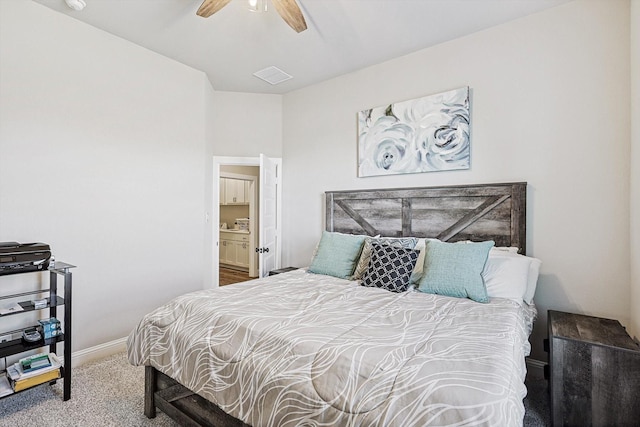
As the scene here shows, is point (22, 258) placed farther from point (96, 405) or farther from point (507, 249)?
point (507, 249)

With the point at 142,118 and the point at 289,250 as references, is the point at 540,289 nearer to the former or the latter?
the point at 289,250

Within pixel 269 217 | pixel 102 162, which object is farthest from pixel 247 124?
pixel 102 162

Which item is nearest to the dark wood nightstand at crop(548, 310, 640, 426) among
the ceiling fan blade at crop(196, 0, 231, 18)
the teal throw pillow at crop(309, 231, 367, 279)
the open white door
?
the teal throw pillow at crop(309, 231, 367, 279)

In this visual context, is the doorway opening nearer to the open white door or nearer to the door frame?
the door frame

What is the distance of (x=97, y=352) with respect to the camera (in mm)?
2797

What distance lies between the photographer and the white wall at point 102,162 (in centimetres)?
238

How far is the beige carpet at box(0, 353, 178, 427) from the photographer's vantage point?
1935mm

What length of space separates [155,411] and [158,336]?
1.68 ft

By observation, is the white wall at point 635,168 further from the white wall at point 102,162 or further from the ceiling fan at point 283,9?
the white wall at point 102,162

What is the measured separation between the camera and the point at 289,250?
421cm

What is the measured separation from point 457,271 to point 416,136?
1.49m

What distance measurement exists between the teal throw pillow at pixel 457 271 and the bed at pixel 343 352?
0.04 m

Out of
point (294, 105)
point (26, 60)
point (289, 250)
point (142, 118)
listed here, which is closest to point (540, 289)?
point (289, 250)

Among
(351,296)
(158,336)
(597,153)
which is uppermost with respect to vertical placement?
(597,153)
